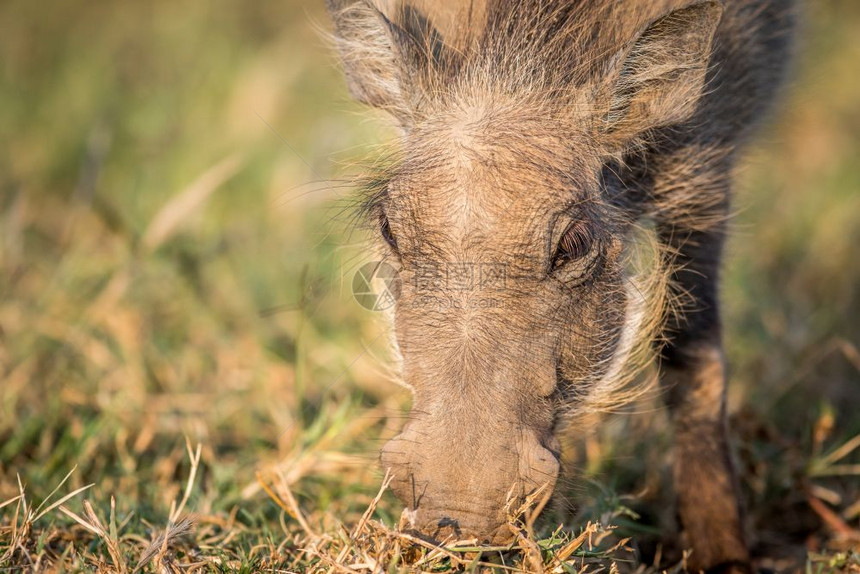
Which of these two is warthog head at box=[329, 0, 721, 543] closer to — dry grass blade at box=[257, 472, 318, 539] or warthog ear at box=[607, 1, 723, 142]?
warthog ear at box=[607, 1, 723, 142]

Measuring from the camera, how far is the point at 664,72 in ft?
8.46

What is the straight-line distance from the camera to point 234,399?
3.68 meters

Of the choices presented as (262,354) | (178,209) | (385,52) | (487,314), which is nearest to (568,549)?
(487,314)

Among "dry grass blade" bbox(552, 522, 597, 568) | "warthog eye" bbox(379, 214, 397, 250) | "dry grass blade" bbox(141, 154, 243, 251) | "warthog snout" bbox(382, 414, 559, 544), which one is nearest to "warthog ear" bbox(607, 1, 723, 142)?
"warthog eye" bbox(379, 214, 397, 250)

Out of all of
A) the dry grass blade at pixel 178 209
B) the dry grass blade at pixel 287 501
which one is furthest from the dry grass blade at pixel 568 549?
the dry grass blade at pixel 178 209

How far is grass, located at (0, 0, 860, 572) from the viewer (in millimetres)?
2506

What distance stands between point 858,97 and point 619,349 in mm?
4885

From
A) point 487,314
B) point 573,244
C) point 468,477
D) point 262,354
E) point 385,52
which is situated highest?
point 385,52

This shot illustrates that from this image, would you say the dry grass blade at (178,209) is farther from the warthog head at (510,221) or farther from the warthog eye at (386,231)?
the warthog eye at (386,231)

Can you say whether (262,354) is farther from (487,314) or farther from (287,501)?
(487,314)

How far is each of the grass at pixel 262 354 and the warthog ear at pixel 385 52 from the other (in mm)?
182

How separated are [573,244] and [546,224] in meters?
0.10

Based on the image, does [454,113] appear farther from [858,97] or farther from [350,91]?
[858,97]

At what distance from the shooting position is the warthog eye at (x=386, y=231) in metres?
2.51
